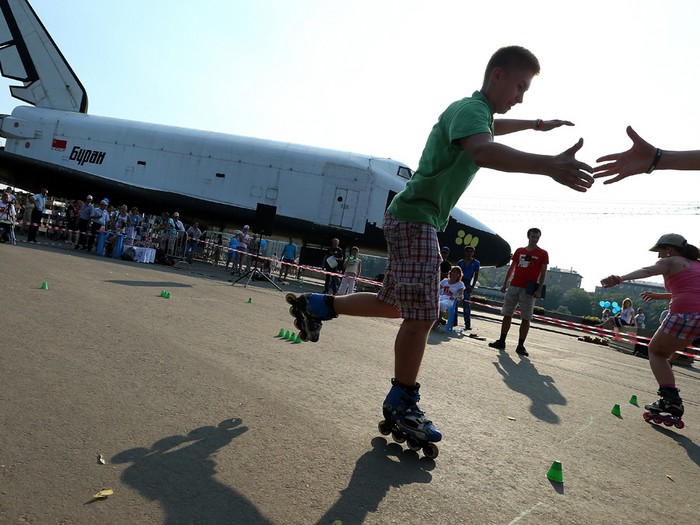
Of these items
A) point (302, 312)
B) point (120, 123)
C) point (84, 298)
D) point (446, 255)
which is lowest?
point (84, 298)

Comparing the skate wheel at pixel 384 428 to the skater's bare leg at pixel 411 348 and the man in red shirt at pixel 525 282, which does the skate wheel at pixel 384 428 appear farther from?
the man in red shirt at pixel 525 282

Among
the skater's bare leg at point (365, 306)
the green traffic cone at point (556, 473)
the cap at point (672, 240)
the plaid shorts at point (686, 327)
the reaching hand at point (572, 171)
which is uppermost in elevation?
the cap at point (672, 240)

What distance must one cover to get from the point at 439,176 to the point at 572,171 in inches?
30.3

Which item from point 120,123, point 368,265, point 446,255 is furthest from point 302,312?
point 368,265

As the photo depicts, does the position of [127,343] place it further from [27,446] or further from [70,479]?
[70,479]

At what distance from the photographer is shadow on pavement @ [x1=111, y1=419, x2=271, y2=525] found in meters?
1.44

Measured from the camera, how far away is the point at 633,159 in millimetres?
2359

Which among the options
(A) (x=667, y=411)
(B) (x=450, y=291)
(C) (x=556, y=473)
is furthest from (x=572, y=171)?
(B) (x=450, y=291)

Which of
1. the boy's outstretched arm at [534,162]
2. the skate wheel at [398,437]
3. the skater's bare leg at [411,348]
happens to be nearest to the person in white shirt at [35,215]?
the skater's bare leg at [411,348]

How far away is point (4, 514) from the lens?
4.25 feet

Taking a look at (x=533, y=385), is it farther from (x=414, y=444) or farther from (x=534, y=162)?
(x=534, y=162)

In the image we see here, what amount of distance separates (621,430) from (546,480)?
166 cm

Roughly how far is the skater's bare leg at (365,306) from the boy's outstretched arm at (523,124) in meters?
1.50

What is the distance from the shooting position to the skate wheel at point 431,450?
222cm
